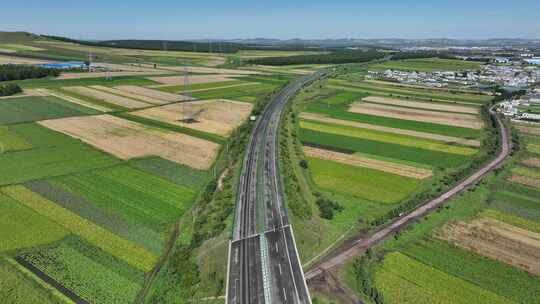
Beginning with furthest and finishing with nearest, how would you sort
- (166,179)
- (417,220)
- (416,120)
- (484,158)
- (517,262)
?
(416,120) < (484,158) < (166,179) < (417,220) < (517,262)

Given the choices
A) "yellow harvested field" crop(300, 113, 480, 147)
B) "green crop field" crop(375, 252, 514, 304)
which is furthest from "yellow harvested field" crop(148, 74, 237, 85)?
"green crop field" crop(375, 252, 514, 304)

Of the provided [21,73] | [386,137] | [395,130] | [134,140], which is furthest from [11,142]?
[21,73]

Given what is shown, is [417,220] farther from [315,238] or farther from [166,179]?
[166,179]

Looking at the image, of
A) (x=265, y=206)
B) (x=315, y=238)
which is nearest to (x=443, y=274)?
(x=315, y=238)

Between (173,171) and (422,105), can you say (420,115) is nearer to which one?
(422,105)

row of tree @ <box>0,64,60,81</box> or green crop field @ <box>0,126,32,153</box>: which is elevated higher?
row of tree @ <box>0,64,60,81</box>

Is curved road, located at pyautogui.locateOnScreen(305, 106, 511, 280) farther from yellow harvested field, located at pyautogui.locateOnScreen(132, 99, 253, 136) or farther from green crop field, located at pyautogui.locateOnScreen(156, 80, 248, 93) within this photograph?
green crop field, located at pyautogui.locateOnScreen(156, 80, 248, 93)
